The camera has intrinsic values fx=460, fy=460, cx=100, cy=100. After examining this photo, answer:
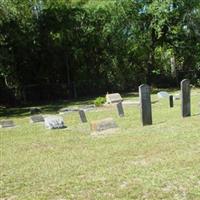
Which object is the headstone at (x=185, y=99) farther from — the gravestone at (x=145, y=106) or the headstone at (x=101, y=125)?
the headstone at (x=101, y=125)

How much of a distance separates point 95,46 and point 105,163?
25828 mm

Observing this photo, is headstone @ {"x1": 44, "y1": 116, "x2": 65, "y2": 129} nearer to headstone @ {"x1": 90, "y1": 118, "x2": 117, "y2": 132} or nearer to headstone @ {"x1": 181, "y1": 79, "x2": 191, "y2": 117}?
headstone @ {"x1": 90, "y1": 118, "x2": 117, "y2": 132}

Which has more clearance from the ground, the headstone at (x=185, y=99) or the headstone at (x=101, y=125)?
the headstone at (x=185, y=99)

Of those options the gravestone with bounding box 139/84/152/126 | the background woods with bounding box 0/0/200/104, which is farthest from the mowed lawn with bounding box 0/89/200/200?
the background woods with bounding box 0/0/200/104

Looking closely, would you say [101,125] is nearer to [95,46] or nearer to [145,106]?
[145,106]

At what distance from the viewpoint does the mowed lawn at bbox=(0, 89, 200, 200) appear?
21.5 ft

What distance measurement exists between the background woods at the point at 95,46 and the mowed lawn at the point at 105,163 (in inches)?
714

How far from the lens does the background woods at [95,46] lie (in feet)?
102

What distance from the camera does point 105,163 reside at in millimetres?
8367

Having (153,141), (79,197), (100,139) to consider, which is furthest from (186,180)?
(100,139)

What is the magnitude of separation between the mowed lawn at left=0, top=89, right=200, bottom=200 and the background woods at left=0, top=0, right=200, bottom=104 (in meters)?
18.1

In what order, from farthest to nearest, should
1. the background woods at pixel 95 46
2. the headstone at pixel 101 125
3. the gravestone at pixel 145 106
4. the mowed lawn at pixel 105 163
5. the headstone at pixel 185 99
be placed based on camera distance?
the background woods at pixel 95 46 < the headstone at pixel 185 99 < the gravestone at pixel 145 106 < the headstone at pixel 101 125 < the mowed lawn at pixel 105 163

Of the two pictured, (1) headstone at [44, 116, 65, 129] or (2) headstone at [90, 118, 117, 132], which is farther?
(1) headstone at [44, 116, 65, 129]

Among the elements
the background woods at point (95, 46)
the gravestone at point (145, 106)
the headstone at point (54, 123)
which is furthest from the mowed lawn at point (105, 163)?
the background woods at point (95, 46)
